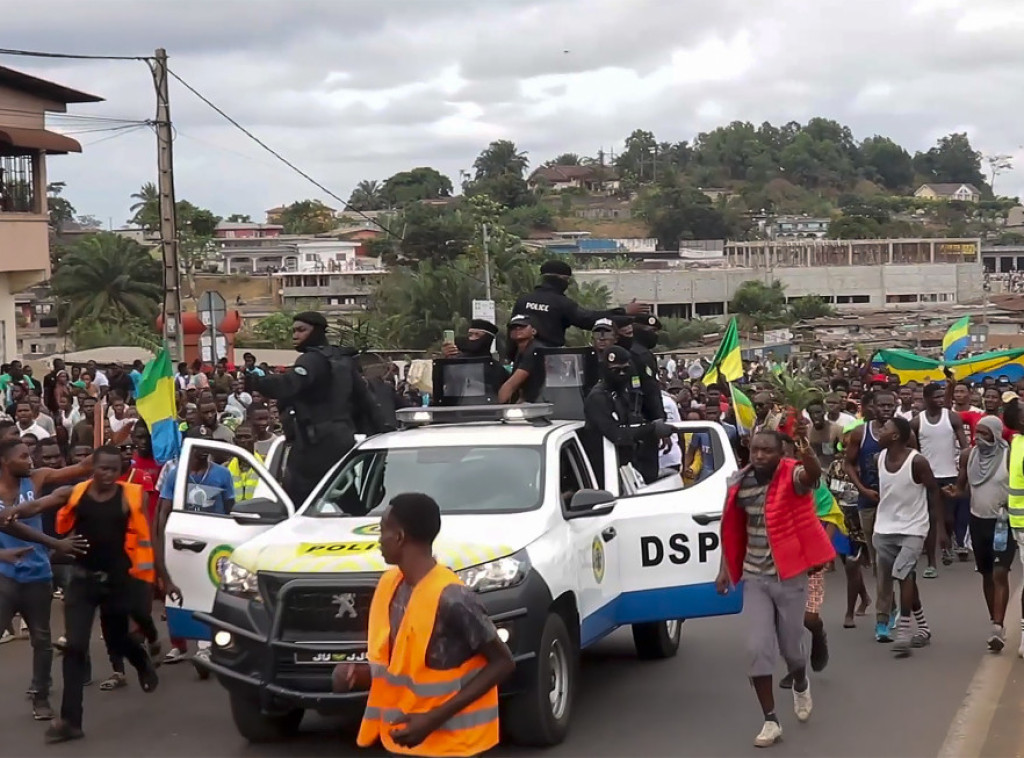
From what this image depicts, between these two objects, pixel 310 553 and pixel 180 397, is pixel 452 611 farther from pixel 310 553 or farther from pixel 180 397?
pixel 180 397

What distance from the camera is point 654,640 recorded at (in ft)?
32.9

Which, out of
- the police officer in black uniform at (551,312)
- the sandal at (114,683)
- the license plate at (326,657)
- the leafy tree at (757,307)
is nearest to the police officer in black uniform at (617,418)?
the police officer in black uniform at (551,312)

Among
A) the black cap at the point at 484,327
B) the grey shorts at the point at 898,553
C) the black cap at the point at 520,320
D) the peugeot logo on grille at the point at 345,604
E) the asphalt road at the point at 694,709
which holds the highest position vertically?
the black cap at the point at 520,320

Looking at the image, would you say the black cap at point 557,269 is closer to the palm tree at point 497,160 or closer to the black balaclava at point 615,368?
the black balaclava at point 615,368

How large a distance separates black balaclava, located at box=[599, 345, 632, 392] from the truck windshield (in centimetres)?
165

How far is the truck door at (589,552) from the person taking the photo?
26.6 feet

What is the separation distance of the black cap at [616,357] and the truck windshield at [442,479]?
1708mm

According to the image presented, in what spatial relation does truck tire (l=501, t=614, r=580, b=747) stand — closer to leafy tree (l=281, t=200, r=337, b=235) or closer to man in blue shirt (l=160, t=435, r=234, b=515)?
man in blue shirt (l=160, t=435, r=234, b=515)

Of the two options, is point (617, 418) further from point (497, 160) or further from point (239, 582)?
point (497, 160)

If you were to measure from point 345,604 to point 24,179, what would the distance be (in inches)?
957

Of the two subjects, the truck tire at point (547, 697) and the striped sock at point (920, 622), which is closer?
the truck tire at point (547, 697)

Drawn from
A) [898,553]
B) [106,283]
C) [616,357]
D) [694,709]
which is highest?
[106,283]

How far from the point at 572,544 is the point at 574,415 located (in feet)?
7.68

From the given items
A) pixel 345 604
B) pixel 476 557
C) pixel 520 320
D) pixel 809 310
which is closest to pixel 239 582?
pixel 345 604
